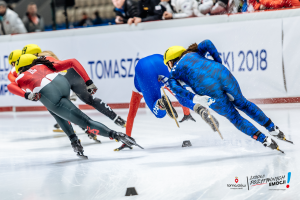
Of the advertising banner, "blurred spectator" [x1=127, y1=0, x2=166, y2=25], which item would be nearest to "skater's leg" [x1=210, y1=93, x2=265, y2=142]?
the advertising banner

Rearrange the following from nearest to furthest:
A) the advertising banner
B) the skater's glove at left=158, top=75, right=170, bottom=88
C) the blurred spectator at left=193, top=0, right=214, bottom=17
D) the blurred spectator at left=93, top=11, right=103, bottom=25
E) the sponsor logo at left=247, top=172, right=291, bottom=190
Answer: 1. the sponsor logo at left=247, top=172, right=291, bottom=190
2. the skater's glove at left=158, top=75, right=170, bottom=88
3. the advertising banner
4. the blurred spectator at left=193, top=0, right=214, bottom=17
5. the blurred spectator at left=93, top=11, right=103, bottom=25

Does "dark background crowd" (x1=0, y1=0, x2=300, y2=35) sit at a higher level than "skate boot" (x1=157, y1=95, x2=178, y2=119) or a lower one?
higher

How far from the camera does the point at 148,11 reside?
722 cm

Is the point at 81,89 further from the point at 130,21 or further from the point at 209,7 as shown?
the point at 209,7

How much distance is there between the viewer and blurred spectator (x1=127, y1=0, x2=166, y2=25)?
715 cm

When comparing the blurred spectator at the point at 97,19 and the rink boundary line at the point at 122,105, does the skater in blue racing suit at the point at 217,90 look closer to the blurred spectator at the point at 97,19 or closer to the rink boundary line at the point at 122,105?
the rink boundary line at the point at 122,105

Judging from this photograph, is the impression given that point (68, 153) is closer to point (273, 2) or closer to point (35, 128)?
point (35, 128)

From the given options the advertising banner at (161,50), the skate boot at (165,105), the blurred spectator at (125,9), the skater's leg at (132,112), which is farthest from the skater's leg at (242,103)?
the blurred spectator at (125,9)

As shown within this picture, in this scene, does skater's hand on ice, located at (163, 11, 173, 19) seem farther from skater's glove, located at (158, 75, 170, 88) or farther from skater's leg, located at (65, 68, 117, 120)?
skater's glove, located at (158, 75, 170, 88)

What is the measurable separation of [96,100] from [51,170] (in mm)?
1401

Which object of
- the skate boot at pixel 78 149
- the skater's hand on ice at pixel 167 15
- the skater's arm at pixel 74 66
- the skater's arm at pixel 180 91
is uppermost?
the skater's hand on ice at pixel 167 15

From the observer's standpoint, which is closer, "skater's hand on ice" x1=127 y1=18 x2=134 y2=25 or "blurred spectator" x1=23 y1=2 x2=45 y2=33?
"skater's hand on ice" x1=127 y1=18 x2=134 y2=25

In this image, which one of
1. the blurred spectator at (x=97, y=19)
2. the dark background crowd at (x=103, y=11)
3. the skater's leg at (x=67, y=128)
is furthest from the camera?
the blurred spectator at (x=97, y=19)

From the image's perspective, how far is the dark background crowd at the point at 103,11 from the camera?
6.68 m
